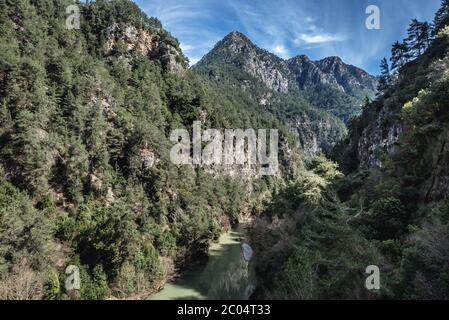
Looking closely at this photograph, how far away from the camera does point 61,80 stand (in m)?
58.2

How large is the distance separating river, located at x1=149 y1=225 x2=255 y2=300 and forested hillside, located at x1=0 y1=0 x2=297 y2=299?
2.37 m

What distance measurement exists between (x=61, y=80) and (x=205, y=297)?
1699 inches

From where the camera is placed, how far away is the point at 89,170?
55.5 meters

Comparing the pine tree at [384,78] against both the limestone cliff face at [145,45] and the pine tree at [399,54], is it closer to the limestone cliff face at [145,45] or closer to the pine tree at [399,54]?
the pine tree at [399,54]

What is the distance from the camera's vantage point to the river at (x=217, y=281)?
138 feet

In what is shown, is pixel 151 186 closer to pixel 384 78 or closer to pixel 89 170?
pixel 89 170

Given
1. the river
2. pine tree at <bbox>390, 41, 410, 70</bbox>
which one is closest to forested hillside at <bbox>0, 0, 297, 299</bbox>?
the river

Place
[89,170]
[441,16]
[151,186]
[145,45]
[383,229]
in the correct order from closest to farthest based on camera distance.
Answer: [383,229]
[89,170]
[151,186]
[441,16]
[145,45]

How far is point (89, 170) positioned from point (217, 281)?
89.4 feet

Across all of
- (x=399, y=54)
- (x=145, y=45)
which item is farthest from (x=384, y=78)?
(x=145, y=45)

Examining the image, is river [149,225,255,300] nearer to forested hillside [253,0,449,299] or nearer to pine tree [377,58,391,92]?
forested hillside [253,0,449,299]

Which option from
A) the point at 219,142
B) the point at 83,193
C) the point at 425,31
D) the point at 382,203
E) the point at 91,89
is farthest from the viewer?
the point at 219,142
